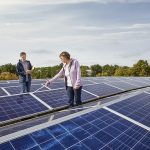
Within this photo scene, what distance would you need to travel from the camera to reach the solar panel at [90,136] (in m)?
4.17

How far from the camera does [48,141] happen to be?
4.26 metres

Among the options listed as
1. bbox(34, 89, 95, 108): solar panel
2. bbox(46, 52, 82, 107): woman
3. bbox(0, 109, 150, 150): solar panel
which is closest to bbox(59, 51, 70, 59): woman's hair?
bbox(46, 52, 82, 107): woman

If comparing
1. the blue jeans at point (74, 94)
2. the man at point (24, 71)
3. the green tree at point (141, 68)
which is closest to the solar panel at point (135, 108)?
the blue jeans at point (74, 94)

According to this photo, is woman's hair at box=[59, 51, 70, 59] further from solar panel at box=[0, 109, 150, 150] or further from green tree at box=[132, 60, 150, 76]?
green tree at box=[132, 60, 150, 76]

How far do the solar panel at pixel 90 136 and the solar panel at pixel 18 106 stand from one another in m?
3.08

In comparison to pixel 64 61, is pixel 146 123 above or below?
below

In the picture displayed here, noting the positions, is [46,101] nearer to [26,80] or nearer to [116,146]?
[26,80]

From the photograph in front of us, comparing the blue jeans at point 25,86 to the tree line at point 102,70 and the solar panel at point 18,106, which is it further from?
the tree line at point 102,70

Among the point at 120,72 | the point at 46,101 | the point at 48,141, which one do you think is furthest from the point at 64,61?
the point at 120,72

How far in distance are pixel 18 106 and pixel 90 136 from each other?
188 inches

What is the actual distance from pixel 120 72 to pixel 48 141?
8290 centimetres

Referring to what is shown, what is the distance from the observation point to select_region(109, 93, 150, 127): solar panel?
6.52 metres

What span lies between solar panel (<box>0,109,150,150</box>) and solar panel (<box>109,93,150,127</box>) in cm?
53

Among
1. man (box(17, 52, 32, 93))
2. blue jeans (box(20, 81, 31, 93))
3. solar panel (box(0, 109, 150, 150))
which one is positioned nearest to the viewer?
solar panel (box(0, 109, 150, 150))
